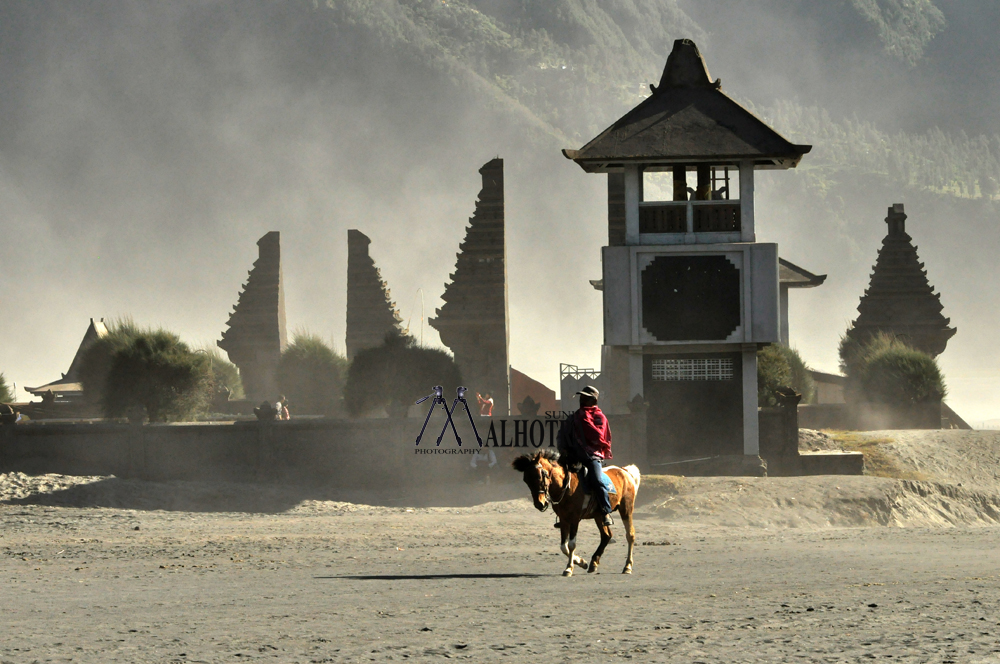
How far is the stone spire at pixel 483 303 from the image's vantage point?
4003 centimetres

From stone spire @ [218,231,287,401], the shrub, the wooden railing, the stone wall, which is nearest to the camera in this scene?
the stone wall

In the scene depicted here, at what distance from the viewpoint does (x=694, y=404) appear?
29.8 metres

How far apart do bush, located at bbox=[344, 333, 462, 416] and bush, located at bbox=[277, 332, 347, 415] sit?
1055 cm

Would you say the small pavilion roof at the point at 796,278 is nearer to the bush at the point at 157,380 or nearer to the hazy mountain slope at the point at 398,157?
the bush at the point at 157,380

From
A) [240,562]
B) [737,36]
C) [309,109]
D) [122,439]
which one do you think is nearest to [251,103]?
[309,109]

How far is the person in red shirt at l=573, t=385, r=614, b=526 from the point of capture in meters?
13.2

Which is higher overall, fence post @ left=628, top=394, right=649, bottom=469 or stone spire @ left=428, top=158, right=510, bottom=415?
stone spire @ left=428, top=158, right=510, bottom=415

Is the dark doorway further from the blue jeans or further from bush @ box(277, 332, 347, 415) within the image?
bush @ box(277, 332, 347, 415)

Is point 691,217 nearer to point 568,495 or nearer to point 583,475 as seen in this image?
point 583,475

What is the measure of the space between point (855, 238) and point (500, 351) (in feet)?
448

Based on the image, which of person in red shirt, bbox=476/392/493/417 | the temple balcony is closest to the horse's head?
the temple balcony

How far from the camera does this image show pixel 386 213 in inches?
5886

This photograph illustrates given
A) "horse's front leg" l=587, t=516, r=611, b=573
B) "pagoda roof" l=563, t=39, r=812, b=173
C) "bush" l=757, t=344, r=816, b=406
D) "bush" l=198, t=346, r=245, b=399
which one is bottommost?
"horse's front leg" l=587, t=516, r=611, b=573

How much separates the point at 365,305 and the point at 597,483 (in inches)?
1382
